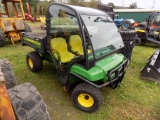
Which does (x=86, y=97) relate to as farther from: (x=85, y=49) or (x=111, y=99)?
(x=85, y=49)

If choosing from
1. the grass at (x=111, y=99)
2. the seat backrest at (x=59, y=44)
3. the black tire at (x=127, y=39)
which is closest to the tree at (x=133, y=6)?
the black tire at (x=127, y=39)

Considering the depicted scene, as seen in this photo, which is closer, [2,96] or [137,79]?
[2,96]

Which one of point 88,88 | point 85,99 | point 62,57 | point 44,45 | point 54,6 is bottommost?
point 85,99

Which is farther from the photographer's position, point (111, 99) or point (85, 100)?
point (111, 99)

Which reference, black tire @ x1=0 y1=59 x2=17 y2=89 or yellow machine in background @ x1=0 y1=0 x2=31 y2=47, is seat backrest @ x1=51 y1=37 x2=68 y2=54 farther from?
yellow machine in background @ x1=0 y1=0 x2=31 y2=47

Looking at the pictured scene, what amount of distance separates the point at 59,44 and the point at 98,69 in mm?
1279

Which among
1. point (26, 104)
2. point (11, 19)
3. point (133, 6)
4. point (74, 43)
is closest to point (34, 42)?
point (74, 43)

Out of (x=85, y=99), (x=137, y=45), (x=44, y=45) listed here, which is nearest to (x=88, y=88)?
(x=85, y=99)

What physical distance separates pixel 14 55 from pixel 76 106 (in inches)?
134

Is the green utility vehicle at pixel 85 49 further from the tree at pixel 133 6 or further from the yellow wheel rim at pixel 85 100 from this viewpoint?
the tree at pixel 133 6

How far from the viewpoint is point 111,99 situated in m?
2.75

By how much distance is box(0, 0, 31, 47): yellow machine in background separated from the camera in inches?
232

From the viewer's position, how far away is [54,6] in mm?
2549

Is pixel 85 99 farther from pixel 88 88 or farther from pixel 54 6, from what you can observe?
pixel 54 6
